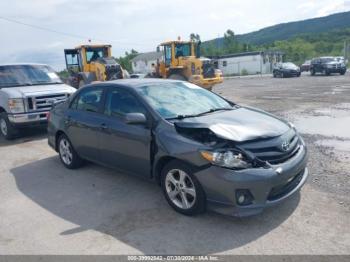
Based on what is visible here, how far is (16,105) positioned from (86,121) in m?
4.08

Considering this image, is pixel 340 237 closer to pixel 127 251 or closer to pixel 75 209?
pixel 127 251

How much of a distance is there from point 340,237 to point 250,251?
0.97 metres

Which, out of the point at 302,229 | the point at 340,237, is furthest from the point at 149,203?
the point at 340,237

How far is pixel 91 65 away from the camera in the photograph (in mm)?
17750

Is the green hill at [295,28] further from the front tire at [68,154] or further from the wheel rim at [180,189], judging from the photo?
the wheel rim at [180,189]

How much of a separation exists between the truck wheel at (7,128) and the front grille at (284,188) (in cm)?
743

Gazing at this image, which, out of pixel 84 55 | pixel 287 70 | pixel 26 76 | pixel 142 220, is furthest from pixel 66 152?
pixel 287 70

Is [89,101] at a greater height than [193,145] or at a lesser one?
greater

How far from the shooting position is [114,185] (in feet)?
18.1

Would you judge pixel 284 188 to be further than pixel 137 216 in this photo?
No

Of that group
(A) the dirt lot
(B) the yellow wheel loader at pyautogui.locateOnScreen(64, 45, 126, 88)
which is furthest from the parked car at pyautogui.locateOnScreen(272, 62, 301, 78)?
(A) the dirt lot

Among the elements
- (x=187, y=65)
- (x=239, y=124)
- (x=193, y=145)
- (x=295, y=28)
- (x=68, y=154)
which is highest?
(x=295, y=28)

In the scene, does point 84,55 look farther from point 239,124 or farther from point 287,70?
point 287,70

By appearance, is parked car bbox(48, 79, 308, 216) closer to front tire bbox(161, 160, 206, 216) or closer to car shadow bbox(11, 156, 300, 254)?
front tire bbox(161, 160, 206, 216)
